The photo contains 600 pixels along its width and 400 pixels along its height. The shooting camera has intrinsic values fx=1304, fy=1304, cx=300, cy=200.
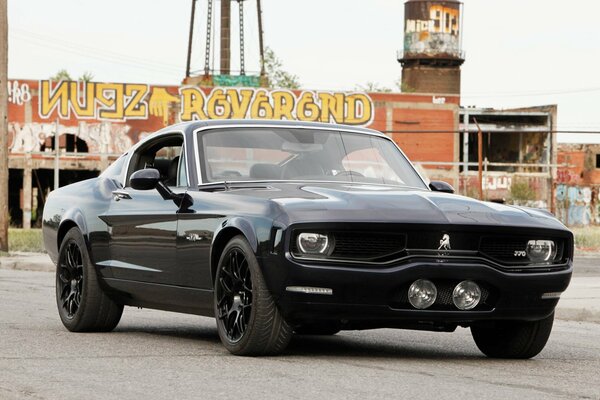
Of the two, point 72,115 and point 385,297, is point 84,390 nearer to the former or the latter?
point 385,297

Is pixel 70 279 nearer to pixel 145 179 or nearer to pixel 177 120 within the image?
pixel 145 179

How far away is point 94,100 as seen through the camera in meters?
68.9

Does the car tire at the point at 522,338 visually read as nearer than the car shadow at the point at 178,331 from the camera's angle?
Yes

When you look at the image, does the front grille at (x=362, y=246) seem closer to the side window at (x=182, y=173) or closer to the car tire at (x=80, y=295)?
the side window at (x=182, y=173)

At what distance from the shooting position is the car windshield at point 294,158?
8945 mm

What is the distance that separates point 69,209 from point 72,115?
59.0 m

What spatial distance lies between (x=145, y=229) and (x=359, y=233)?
2.27 m

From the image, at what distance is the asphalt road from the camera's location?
647cm

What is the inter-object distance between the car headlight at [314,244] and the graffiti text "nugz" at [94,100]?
62.1 m

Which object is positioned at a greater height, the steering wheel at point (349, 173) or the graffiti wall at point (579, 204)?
the steering wheel at point (349, 173)

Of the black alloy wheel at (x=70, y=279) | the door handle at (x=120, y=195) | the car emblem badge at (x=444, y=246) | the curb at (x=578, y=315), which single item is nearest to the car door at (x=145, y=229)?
the door handle at (x=120, y=195)

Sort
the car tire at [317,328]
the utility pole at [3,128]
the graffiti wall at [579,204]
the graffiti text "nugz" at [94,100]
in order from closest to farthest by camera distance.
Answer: the car tire at [317,328] → the utility pole at [3,128] → the graffiti text "nugz" at [94,100] → the graffiti wall at [579,204]

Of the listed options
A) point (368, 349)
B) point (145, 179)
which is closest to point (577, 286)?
point (368, 349)

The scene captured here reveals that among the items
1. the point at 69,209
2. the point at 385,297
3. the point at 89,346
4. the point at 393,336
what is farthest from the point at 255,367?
the point at 69,209
